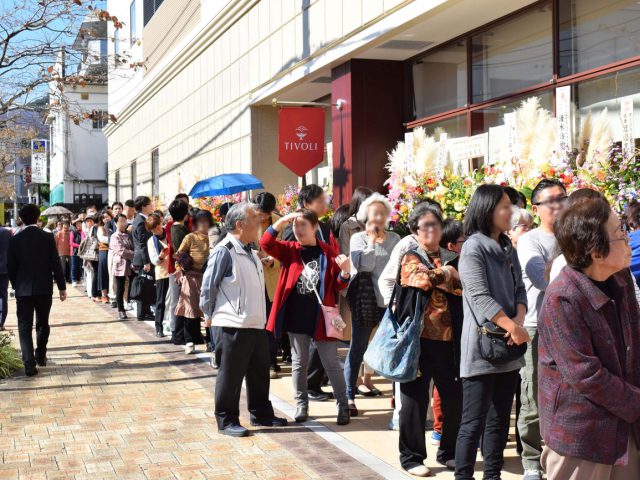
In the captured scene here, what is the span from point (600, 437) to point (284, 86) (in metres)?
14.3

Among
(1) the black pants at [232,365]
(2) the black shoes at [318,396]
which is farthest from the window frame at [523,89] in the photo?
(1) the black pants at [232,365]

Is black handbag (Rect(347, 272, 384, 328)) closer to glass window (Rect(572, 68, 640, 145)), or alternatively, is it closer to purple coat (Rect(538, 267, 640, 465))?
glass window (Rect(572, 68, 640, 145))

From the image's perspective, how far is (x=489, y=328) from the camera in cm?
500

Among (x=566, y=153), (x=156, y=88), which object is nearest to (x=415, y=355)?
(x=566, y=153)

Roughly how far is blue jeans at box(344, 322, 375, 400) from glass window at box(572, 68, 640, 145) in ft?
11.9

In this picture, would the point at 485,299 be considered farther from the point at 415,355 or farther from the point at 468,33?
the point at 468,33

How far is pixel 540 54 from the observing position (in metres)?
10.6

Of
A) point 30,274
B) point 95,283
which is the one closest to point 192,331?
point 30,274

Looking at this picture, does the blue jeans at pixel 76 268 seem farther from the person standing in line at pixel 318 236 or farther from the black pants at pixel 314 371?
the black pants at pixel 314 371

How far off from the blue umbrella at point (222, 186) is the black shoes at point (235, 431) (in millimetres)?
6945

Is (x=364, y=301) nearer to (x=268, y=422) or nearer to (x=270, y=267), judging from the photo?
(x=268, y=422)

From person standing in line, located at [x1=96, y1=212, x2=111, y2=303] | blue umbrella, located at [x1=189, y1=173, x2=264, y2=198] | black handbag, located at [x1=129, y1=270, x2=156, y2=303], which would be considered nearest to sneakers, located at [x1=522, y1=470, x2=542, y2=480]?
blue umbrella, located at [x1=189, y1=173, x2=264, y2=198]

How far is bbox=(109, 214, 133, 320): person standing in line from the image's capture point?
15.1 meters

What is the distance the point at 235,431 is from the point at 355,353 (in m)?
1.50
